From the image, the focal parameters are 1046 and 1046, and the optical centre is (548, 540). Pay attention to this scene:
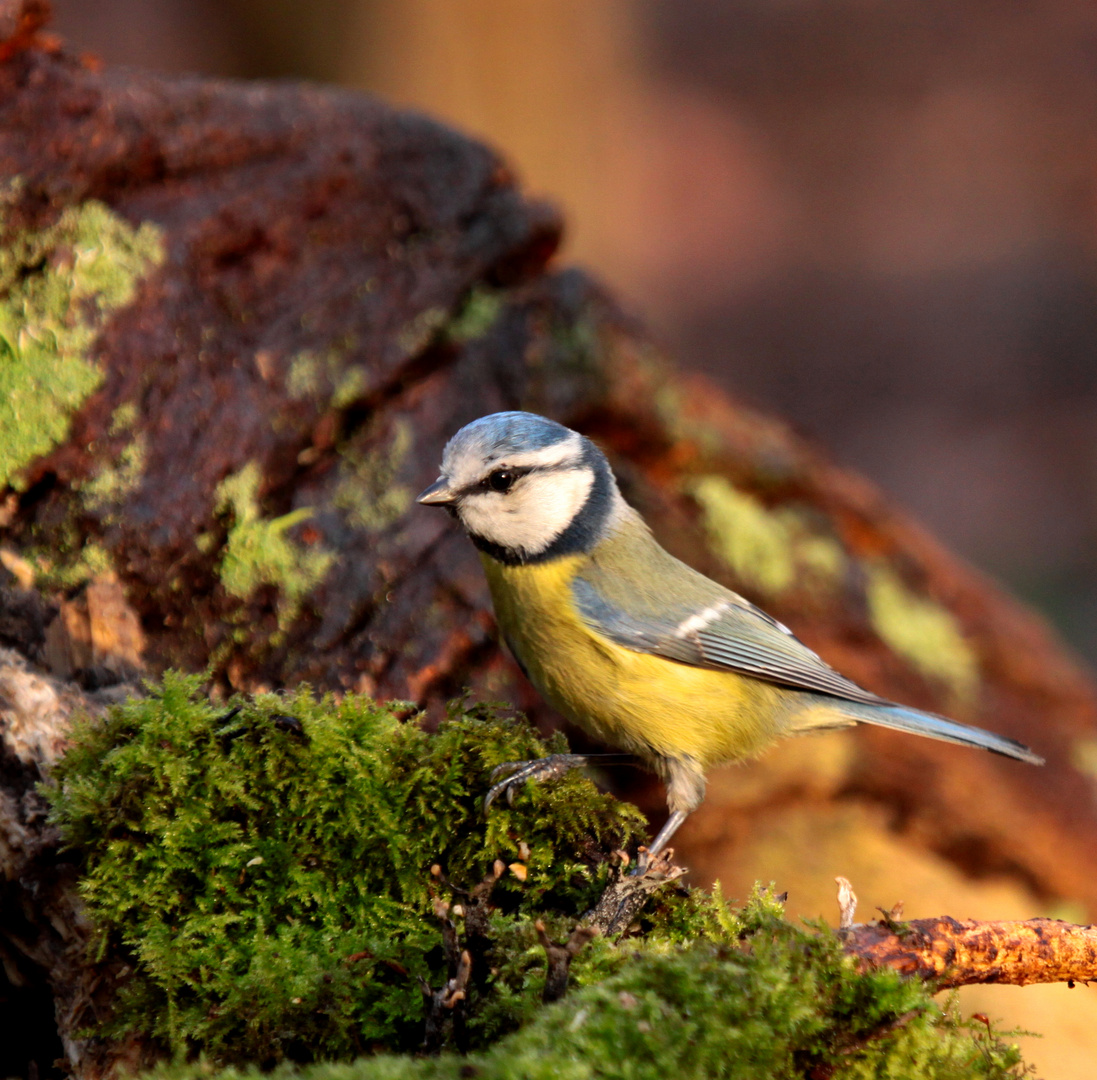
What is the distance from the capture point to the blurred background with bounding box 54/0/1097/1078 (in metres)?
7.00

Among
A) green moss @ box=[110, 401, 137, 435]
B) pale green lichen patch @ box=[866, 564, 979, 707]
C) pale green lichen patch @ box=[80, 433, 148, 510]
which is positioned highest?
green moss @ box=[110, 401, 137, 435]

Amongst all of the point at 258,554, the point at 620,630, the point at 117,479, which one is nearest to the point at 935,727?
the point at 620,630

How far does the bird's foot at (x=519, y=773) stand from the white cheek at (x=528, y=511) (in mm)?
620

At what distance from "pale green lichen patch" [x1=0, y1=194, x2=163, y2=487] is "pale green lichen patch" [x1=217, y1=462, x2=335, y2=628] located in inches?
16.6

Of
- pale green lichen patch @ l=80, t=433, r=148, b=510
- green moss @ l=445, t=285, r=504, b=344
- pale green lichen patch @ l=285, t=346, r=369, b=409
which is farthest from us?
green moss @ l=445, t=285, r=504, b=344

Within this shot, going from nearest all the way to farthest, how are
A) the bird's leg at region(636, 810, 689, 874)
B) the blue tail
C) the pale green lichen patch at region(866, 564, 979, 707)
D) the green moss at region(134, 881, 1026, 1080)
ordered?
1. the green moss at region(134, 881, 1026, 1080)
2. the bird's leg at region(636, 810, 689, 874)
3. the blue tail
4. the pale green lichen patch at region(866, 564, 979, 707)

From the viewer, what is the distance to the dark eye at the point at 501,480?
2396 mm

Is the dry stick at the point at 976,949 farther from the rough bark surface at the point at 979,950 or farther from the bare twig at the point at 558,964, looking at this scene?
the bare twig at the point at 558,964

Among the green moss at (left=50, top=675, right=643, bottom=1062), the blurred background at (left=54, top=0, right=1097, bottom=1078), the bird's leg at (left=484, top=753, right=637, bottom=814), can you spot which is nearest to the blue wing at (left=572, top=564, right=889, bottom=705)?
the bird's leg at (left=484, top=753, right=637, bottom=814)

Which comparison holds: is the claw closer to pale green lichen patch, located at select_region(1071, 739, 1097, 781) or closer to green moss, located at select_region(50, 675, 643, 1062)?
green moss, located at select_region(50, 675, 643, 1062)

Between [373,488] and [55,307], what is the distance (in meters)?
0.92

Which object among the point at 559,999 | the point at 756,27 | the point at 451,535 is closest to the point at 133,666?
the point at 451,535

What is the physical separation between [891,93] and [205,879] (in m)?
11.6

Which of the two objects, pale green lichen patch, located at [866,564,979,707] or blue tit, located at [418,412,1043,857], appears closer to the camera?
blue tit, located at [418,412,1043,857]
